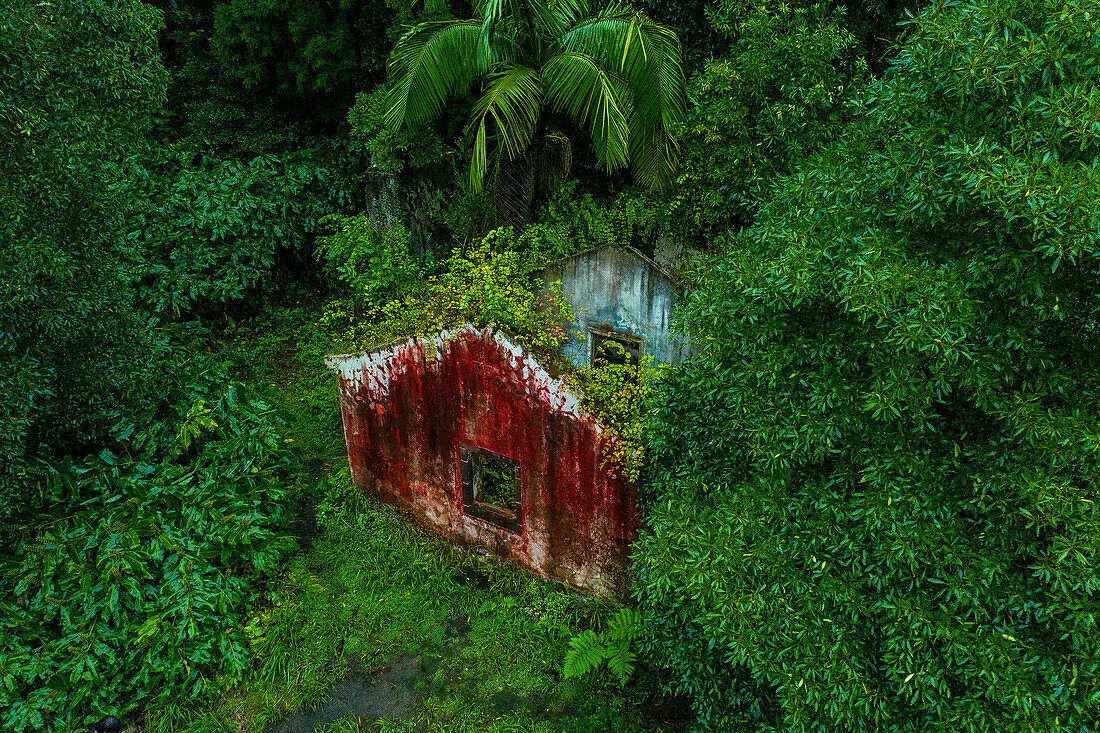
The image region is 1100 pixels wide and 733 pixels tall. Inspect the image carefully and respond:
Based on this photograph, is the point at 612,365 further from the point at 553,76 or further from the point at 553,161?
the point at 553,161

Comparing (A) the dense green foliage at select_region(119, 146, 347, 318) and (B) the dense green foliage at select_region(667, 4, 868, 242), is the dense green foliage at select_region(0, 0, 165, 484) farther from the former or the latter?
(B) the dense green foliage at select_region(667, 4, 868, 242)

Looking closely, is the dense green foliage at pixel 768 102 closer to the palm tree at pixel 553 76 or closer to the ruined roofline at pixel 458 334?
the palm tree at pixel 553 76

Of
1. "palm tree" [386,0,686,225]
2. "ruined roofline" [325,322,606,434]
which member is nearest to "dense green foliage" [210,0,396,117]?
"palm tree" [386,0,686,225]

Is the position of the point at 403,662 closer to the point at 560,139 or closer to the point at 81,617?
the point at 81,617

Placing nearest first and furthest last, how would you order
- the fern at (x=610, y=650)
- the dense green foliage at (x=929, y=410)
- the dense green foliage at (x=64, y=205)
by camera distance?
Answer: 1. the dense green foliage at (x=929, y=410)
2. the dense green foliage at (x=64, y=205)
3. the fern at (x=610, y=650)

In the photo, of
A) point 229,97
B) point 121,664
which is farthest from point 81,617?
point 229,97

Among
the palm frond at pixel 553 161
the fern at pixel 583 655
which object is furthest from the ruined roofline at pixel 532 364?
the palm frond at pixel 553 161
